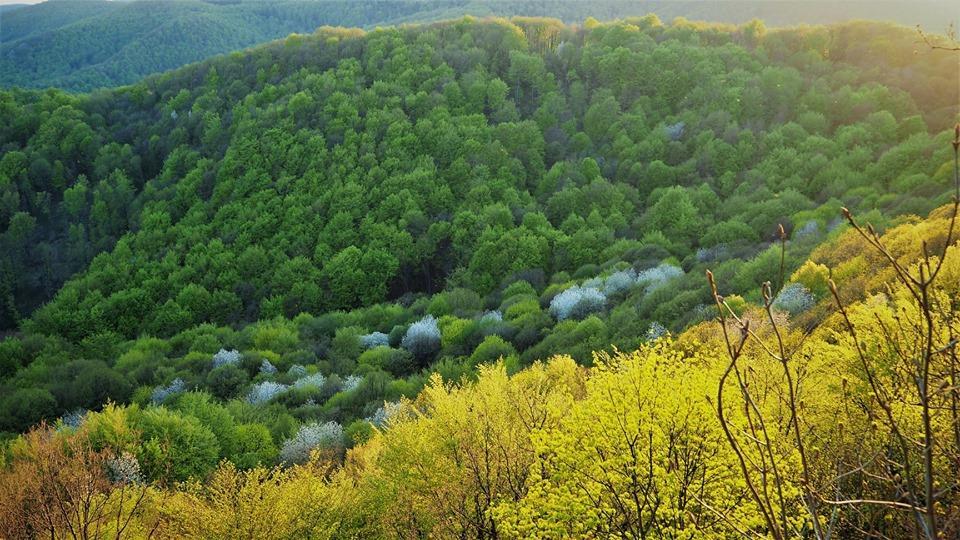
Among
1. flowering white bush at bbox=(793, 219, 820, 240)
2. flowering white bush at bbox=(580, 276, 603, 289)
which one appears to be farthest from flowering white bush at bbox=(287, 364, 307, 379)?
flowering white bush at bbox=(793, 219, 820, 240)

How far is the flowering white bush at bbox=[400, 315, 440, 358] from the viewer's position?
155 ft

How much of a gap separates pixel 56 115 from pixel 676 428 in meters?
96.6

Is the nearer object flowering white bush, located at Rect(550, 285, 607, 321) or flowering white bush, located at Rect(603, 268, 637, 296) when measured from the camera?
flowering white bush, located at Rect(550, 285, 607, 321)

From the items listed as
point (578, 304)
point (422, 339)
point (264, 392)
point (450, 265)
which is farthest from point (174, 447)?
point (450, 265)

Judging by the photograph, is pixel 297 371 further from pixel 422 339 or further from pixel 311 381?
pixel 422 339

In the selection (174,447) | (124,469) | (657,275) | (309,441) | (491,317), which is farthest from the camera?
(491,317)

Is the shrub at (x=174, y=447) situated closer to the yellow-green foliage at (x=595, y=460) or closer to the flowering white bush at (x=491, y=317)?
the yellow-green foliage at (x=595, y=460)

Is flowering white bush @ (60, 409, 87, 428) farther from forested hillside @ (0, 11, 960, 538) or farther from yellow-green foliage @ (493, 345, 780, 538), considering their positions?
yellow-green foliage @ (493, 345, 780, 538)

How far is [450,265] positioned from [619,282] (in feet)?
68.9

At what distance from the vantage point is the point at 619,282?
48719 mm

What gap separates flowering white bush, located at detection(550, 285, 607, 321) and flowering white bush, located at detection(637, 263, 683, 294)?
10.4ft

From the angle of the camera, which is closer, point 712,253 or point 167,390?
point 167,390

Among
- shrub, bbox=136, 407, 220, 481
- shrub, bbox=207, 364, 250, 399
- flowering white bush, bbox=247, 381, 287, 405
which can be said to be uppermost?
shrub, bbox=136, 407, 220, 481

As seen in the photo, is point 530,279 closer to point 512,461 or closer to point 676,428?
point 512,461
